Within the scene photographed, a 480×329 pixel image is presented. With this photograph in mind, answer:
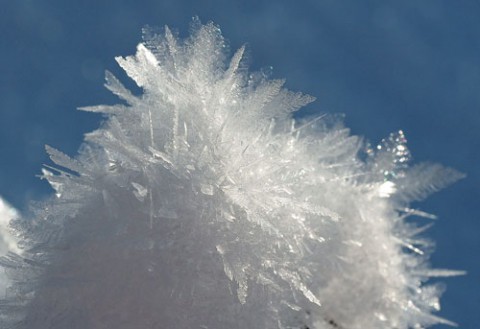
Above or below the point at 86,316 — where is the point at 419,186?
above

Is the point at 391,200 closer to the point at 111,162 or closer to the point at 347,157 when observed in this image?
the point at 347,157

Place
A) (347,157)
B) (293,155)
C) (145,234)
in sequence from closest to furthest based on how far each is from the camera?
(145,234) < (293,155) < (347,157)

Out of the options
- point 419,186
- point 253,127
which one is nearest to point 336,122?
point 419,186

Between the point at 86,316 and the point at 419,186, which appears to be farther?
the point at 419,186

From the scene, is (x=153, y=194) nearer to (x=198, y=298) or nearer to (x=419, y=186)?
(x=198, y=298)

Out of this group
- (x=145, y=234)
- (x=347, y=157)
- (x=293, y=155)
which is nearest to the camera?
(x=145, y=234)

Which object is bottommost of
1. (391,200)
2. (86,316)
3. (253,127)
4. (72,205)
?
(86,316)

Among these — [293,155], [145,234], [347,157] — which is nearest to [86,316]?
[145,234]
